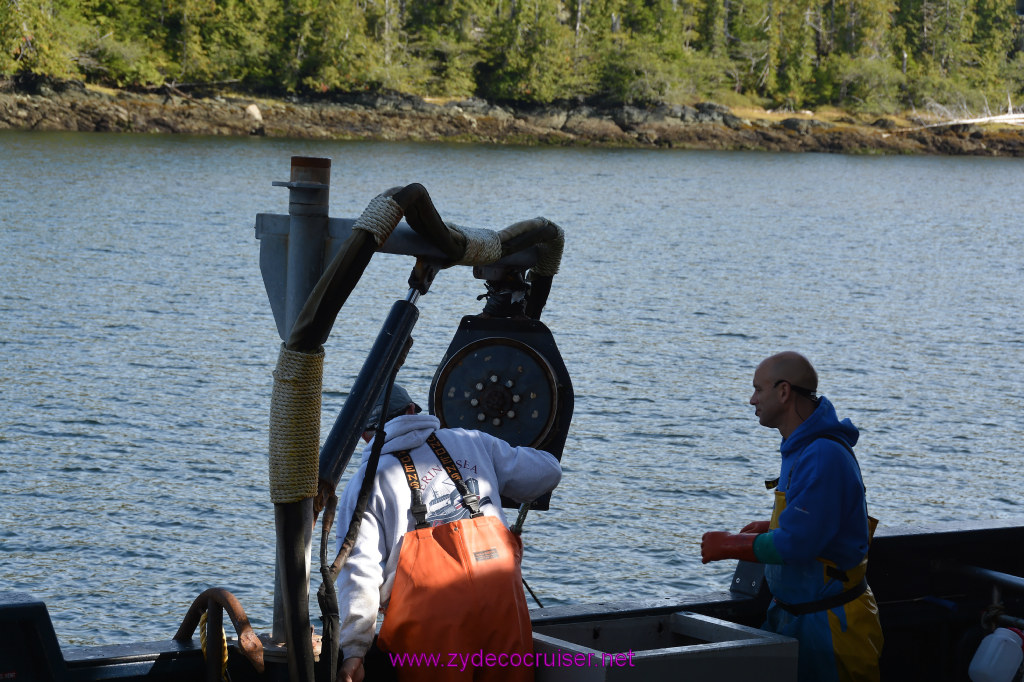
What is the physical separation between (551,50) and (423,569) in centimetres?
9786

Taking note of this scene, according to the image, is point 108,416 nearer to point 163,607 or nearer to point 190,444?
point 190,444

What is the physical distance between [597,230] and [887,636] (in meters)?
38.0

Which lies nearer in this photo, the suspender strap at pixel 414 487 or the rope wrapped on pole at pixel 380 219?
the rope wrapped on pole at pixel 380 219

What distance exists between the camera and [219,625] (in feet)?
12.9

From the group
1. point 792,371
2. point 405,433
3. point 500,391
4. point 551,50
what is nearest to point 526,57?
point 551,50

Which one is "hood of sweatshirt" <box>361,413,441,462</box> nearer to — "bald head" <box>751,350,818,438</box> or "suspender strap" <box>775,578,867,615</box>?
"bald head" <box>751,350,818,438</box>

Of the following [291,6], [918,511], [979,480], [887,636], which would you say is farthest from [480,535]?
[291,6]

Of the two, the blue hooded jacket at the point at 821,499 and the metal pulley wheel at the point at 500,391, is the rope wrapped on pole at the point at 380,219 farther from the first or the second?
the blue hooded jacket at the point at 821,499

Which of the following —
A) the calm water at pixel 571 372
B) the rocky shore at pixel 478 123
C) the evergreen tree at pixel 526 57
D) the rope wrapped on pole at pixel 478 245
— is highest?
the evergreen tree at pixel 526 57

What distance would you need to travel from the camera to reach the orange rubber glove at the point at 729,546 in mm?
4250

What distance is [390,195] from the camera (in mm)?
3611

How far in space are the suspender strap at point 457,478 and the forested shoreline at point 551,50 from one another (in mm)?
82765

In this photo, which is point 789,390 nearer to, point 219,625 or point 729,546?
point 729,546

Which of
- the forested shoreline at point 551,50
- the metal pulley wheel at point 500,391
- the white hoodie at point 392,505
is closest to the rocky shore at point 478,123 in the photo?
the forested shoreline at point 551,50
